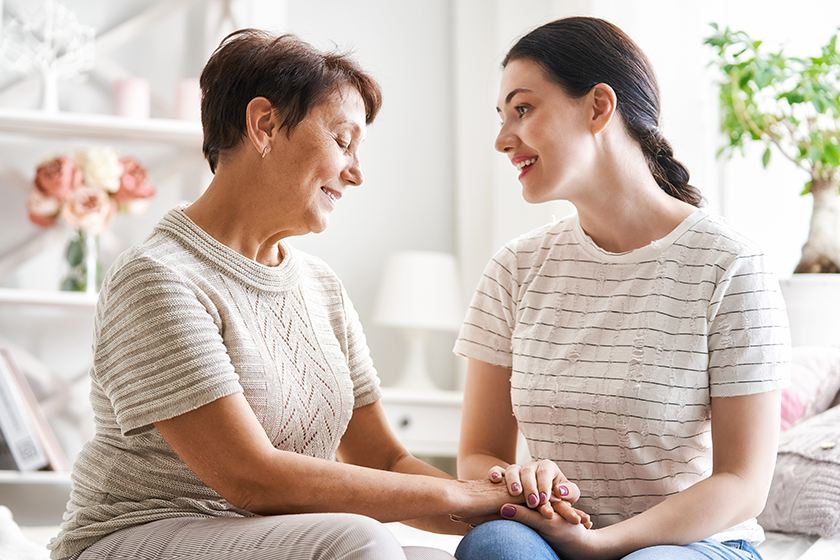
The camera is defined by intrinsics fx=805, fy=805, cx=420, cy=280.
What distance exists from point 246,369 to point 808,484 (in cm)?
107

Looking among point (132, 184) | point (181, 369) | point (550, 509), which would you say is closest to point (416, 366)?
point (132, 184)

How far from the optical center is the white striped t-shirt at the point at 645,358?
113cm

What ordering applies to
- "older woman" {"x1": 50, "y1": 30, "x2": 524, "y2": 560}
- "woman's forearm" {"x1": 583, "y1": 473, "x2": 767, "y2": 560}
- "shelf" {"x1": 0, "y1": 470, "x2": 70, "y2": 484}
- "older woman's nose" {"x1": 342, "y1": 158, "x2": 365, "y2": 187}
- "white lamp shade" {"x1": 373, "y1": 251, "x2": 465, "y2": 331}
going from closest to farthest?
"older woman" {"x1": 50, "y1": 30, "x2": 524, "y2": 560} < "woman's forearm" {"x1": 583, "y1": 473, "x2": 767, "y2": 560} < "older woman's nose" {"x1": 342, "y1": 158, "x2": 365, "y2": 187} < "shelf" {"x1": 0, "y1": 470, "x2": 70, "y2": 484} < "white lamp shade" {"x1": 373, "y1": 251, "x2": 465, "y2": 331}

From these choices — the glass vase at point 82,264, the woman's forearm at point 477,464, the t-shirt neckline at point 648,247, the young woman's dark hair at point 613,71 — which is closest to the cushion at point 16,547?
the woman's forearm at point 477,464

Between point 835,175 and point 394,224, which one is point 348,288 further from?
point 835,175

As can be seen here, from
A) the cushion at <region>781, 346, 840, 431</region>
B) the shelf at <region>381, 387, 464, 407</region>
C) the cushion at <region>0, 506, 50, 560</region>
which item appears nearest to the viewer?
the cushion at <region>0, 506, 50, 560</region>

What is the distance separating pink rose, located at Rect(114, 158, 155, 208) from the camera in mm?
2379

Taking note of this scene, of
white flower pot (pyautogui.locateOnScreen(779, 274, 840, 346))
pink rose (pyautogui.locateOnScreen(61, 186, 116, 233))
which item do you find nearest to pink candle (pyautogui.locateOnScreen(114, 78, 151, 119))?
pink rose (pyautogui.locateOnScreen(61, 186, 116, 233))

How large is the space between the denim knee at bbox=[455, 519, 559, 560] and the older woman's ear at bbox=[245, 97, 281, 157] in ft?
1.93

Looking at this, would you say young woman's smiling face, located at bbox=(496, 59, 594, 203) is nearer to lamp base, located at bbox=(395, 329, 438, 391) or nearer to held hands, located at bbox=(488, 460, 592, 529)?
held hands, located at bbox=(488, 460, 592, 529)

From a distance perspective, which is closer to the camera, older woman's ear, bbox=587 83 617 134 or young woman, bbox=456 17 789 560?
young woman, bbox=456 17 789 560

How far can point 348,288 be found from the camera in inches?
113

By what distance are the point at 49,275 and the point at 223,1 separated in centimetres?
103

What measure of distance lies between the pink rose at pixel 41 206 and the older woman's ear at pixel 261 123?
145 cm
